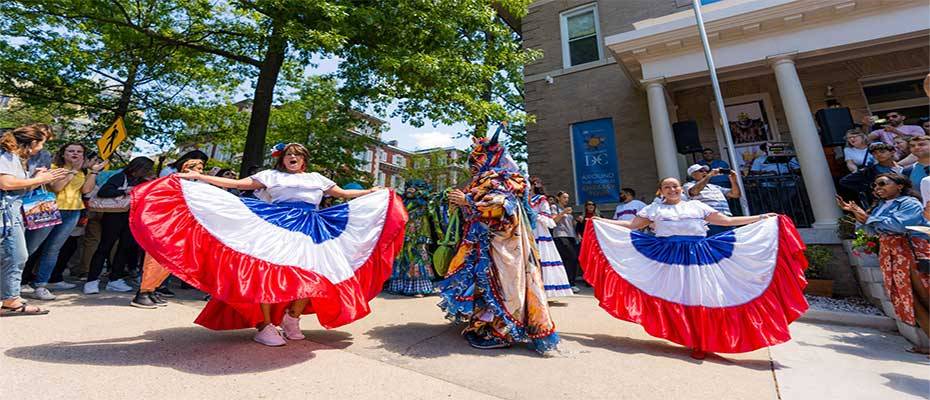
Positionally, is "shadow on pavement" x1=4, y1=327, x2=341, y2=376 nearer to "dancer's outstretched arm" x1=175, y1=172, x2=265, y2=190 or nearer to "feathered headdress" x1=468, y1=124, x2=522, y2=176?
"dancer's outstretched arm" x1=175, y1=172, x2=265, y2=190

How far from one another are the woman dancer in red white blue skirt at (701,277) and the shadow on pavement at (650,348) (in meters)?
0.11

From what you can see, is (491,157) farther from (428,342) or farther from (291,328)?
(291,328)

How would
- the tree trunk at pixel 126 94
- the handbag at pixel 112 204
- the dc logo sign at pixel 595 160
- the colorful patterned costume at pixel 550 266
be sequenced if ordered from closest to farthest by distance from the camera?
the handbag at pixel 112 204, the colorful patterned costume at pixel 550 266, the dc logo sign at pixel 595 160, the tree trunk at pixel 126 94

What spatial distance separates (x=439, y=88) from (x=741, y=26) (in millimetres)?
6454

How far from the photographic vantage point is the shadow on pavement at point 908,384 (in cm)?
255

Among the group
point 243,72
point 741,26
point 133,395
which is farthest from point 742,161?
point 243,72

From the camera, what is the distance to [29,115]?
527 inches

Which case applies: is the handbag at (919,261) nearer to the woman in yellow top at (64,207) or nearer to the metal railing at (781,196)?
the metal railing at (781,196)

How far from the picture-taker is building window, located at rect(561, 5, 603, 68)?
37.9 feet

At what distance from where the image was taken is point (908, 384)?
2.69 meters

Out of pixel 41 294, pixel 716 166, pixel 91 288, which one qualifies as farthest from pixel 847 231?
pixel 41 294

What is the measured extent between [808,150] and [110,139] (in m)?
12.9

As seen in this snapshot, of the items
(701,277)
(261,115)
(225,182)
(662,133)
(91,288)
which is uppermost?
(261,115)

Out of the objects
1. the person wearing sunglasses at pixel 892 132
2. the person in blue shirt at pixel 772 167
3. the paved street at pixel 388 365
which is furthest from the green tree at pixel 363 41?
the person wearing sunglasses at pixel 892 132
